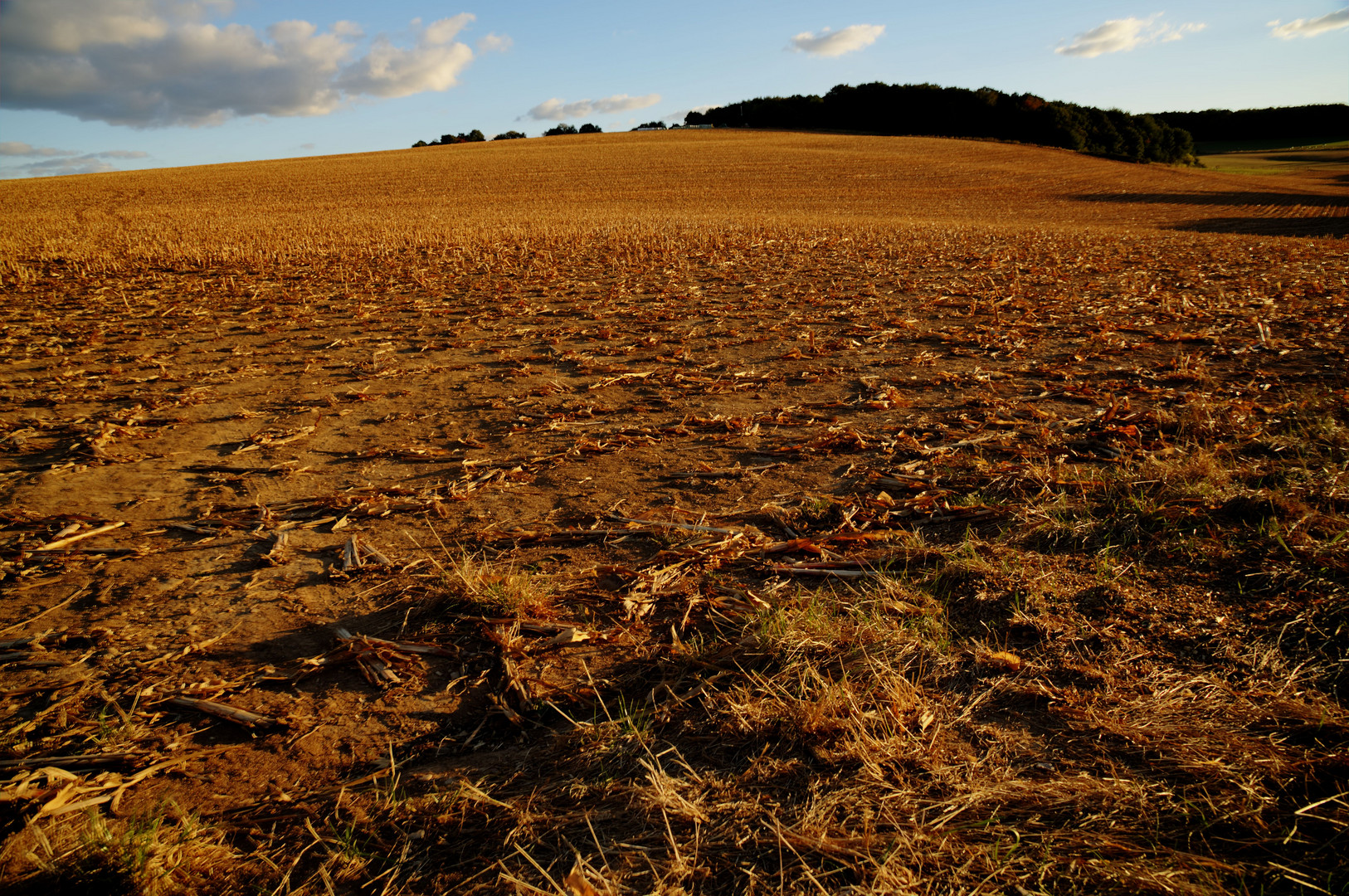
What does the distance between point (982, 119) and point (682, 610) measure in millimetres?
76064

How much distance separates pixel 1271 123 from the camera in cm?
8194

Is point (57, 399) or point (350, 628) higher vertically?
point (57, 399)

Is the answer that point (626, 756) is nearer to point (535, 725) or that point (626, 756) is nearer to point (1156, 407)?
point (535, 725)

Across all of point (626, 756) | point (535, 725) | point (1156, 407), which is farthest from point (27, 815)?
point (1156, 407)

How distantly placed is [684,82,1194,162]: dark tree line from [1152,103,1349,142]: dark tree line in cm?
1983

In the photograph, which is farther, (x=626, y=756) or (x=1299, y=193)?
(x=1299, y=193)

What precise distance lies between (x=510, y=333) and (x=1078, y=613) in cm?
698

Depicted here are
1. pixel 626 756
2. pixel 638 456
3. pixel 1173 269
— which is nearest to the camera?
pixel 626 756

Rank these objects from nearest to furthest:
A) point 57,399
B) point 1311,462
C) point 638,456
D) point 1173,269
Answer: point 1311,462
point 638,456
point 57,399
point 1173,269

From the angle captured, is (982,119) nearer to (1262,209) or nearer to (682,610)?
(1262,209)

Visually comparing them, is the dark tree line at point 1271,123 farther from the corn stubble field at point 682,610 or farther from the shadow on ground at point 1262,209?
the corn stubble field at point 682,610

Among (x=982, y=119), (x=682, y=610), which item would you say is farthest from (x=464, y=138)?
(x=682, y=610)

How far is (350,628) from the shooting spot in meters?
2.83

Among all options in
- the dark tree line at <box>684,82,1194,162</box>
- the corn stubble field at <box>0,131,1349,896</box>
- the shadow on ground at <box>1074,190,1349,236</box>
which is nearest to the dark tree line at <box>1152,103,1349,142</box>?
the dark tree line at <box>684,82,1194,162</box>
